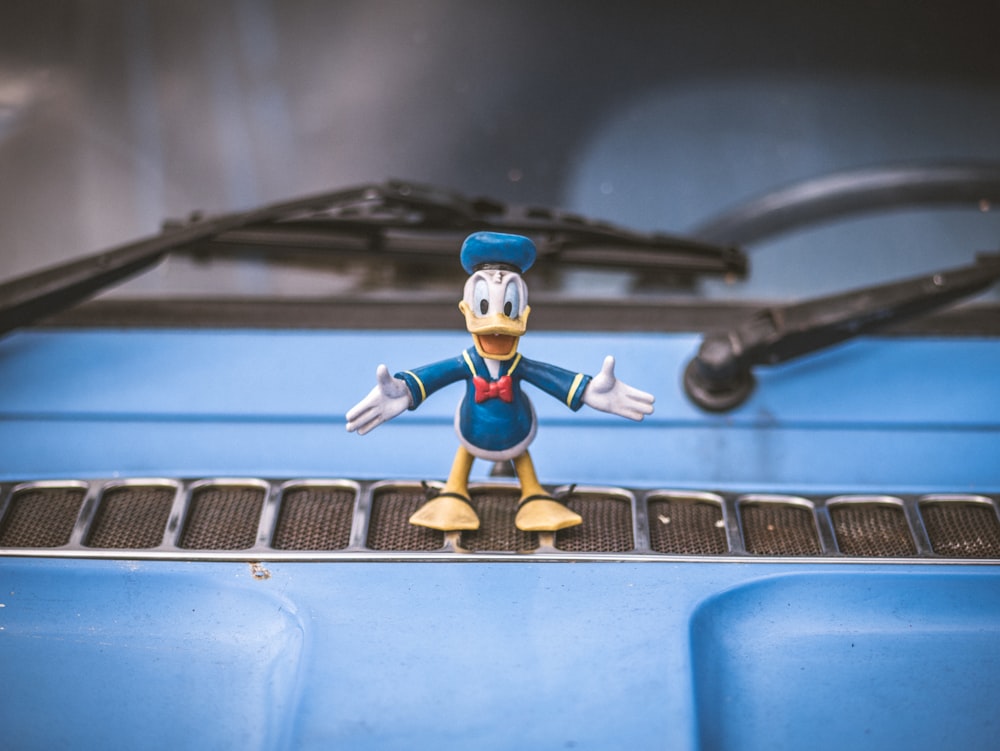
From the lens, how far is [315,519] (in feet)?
4.00

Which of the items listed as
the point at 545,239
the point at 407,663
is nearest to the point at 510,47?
the point at 545,239

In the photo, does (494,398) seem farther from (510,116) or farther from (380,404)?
(510,116)

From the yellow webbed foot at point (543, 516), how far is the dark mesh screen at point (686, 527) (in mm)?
104

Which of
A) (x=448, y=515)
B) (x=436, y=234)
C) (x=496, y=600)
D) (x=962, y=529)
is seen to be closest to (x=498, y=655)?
(x=496, y=600)

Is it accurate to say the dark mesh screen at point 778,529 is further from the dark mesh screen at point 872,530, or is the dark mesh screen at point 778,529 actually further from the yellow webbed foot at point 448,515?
the yellow webbed foot at point 448,515

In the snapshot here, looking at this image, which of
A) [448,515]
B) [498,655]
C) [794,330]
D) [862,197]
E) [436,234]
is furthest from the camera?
[862,197]

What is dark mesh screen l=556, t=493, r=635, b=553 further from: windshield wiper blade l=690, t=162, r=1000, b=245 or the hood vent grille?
windshield wiper blade l=690, t=162, r=1000, b=245

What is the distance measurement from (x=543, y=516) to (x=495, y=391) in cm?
18

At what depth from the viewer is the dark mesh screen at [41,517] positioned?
121cm

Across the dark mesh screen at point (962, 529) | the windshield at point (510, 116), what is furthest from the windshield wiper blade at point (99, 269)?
the dark mesh screen at point (962, 529)

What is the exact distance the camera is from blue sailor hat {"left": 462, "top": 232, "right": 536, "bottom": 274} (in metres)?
1.08

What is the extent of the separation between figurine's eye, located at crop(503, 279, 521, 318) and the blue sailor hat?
36 mm

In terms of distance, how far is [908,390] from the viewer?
1.42 metres

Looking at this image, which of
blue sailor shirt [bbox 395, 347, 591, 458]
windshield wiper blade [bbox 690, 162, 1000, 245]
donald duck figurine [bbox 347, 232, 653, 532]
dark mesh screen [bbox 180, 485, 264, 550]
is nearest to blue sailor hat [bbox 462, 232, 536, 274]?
donald duck figurine [bbox 347, 232, 653, 532]
